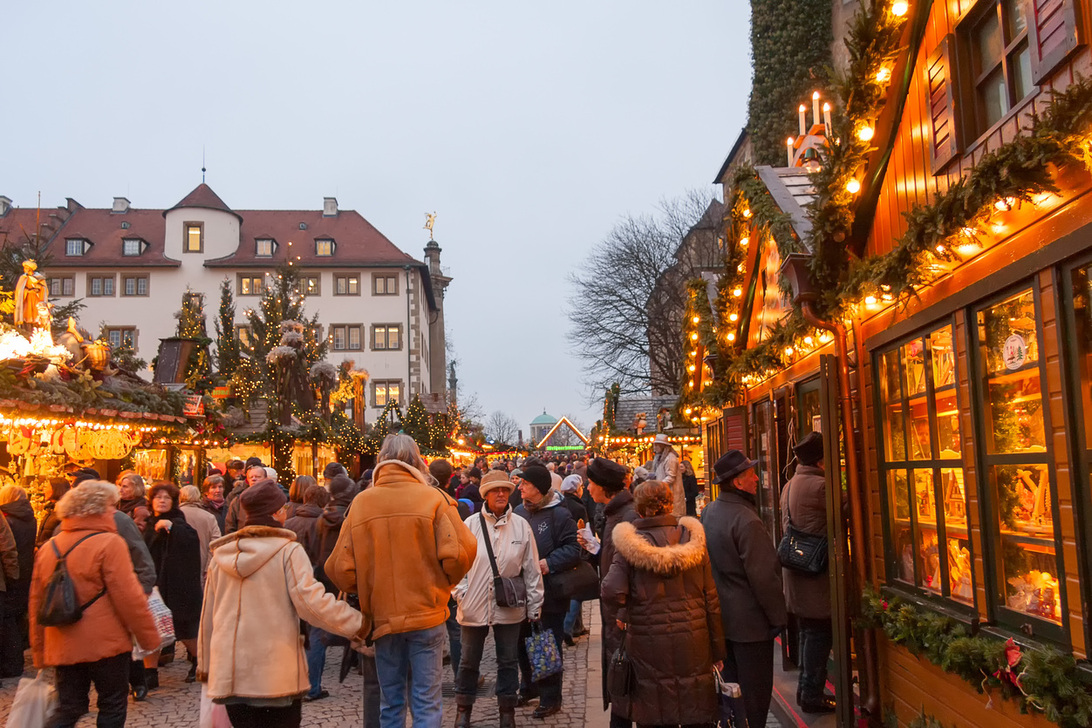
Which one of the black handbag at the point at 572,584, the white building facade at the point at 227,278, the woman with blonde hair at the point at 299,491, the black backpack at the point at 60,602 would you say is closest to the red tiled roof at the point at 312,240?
the white building facade at the point at 227,278

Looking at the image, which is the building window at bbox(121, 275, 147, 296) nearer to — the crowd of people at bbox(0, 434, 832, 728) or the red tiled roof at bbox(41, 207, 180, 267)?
the red tiled roof at bbox(41, 207, 180, 267)

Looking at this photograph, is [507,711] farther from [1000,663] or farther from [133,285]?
[133,285]

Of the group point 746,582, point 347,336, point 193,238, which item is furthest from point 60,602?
point 193,238

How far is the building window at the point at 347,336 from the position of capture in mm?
56200

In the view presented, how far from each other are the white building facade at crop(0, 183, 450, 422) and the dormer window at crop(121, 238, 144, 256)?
2.4 inches

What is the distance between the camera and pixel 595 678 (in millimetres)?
8445

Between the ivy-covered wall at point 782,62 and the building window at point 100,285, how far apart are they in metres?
43.0

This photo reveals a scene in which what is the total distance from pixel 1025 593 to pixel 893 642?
1737 millimetres

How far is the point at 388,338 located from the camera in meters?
56.3

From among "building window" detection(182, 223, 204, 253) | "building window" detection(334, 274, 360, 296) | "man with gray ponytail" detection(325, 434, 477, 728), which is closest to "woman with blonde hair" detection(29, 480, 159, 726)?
"man with gray ponytail" detection(325, 434, 477, 728)

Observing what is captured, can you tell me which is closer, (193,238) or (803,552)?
(803,552)

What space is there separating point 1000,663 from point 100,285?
5972cm

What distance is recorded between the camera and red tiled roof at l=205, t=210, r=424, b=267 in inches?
2199

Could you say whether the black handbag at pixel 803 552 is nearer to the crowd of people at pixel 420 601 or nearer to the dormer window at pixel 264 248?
the crowd of people at pixel 420 601
